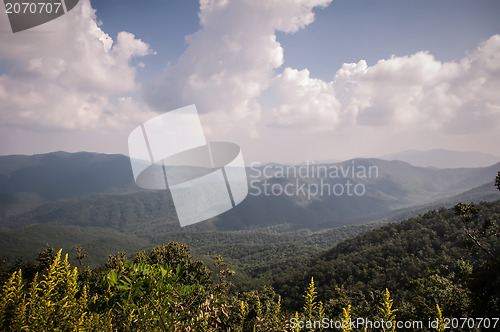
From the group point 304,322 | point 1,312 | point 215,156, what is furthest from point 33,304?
point 215,156

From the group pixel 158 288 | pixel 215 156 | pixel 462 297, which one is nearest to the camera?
pixel 158 288

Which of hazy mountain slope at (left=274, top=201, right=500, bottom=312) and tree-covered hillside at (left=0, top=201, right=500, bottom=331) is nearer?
tree-covered hillside at (left=0, top=201, right=500, bottom=331)

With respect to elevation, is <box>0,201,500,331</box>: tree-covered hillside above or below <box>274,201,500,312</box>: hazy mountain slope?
above

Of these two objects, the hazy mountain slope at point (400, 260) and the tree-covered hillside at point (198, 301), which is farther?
the hazy mountain slope at point (400, 260)

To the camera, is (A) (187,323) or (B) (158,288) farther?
(A) (187,323)

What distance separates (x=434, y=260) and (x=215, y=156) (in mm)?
69941

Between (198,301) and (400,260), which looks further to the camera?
(400,260)

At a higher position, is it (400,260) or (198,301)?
(198,301)

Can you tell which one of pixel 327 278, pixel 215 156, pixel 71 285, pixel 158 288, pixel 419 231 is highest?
pixel 215 156

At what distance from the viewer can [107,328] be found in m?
3.08

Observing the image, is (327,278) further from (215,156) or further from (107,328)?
(107,328)

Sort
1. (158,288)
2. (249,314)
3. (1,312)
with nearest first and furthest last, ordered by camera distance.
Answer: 1. (1,312)
2. (158,288)
3. (249,314)

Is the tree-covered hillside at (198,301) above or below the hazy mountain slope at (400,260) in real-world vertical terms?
above

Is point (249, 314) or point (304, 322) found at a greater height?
point (304, 322)
